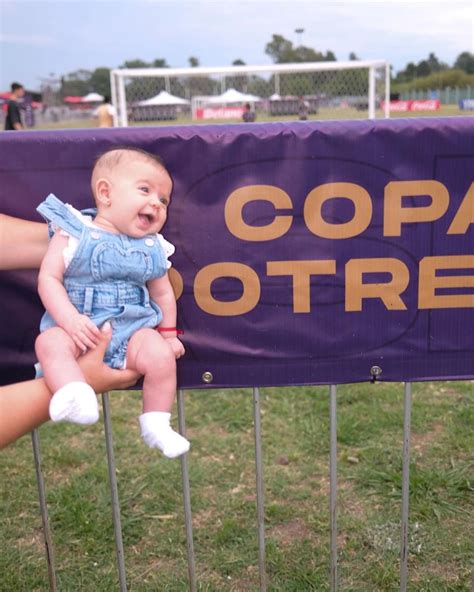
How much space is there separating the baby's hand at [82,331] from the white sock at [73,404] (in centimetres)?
12

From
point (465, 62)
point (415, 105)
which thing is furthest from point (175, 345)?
Answer: point (465, 62)

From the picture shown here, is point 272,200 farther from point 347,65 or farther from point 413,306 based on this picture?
point 347,65

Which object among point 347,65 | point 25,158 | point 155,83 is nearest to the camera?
point 25,158

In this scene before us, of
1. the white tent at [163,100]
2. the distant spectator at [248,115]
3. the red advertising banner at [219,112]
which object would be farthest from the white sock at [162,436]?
the red advertising banner at [219,112]

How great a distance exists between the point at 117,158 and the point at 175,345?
573 mm

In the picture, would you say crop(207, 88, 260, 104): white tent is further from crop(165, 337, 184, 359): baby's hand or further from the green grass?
crop(165, 337, 184, 359): baby's hand

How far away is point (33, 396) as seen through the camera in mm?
1800

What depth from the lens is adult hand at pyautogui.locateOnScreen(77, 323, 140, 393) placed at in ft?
6.03

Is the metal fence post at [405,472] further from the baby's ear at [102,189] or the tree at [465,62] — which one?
the tree at [465,62]

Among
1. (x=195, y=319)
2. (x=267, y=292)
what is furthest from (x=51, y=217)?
(x=267, y=292)

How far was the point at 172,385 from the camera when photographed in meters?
1.98

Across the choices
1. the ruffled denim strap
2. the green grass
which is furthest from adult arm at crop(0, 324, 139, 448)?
the green grass

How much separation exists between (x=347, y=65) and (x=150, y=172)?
12.5m

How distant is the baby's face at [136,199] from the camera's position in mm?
1851
